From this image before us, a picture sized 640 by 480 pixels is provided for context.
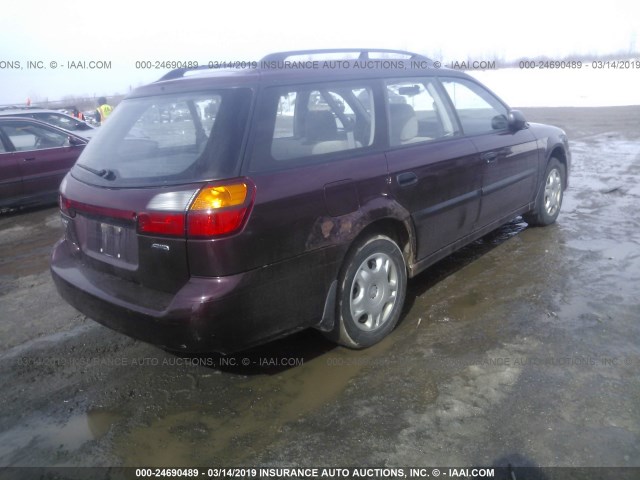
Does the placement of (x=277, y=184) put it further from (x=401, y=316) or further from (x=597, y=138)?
(x=597, y=138)

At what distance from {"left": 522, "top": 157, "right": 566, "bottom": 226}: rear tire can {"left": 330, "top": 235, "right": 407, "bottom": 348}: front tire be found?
253cm

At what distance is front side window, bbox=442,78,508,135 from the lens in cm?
409

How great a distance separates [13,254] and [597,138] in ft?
40.1

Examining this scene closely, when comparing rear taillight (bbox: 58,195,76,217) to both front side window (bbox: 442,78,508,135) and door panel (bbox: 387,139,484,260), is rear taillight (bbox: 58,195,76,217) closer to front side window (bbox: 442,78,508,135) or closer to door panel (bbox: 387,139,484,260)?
door panel (bbox: 387,139,484,260)

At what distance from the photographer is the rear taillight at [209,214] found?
237 cm

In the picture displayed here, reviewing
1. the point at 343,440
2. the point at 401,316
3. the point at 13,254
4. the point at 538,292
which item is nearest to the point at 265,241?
the point at 343,440

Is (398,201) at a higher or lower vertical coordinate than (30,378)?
higher

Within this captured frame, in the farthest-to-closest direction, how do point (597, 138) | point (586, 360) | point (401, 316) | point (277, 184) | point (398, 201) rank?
point (597, 138)
point (401, 316)
point (398, 201)
point (586, 360)
point (277, 184)

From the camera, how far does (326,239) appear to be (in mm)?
2793

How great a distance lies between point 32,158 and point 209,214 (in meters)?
6.41

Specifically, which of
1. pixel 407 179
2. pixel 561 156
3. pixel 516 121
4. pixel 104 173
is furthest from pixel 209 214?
pixel 561 156

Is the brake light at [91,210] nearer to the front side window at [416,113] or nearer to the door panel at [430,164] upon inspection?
the door panel at [430,164]

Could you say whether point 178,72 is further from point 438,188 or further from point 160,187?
point 438,188

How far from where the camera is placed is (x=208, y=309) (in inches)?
94.5
